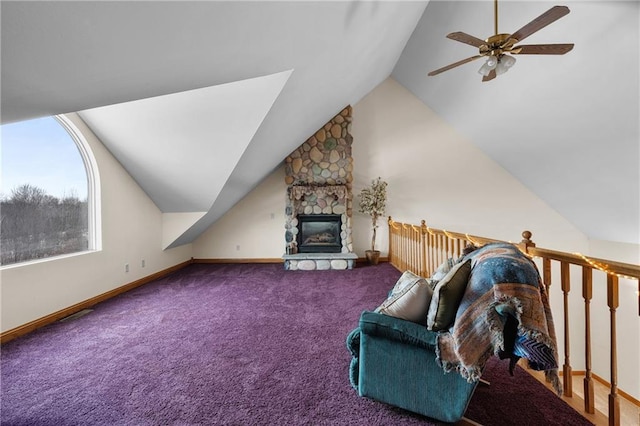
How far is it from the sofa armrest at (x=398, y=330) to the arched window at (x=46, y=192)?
11.1 ft

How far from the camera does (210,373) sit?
1977 mm

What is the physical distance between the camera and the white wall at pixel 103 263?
2.59 meters

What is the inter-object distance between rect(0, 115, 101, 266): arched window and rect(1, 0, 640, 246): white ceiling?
17.4 inches

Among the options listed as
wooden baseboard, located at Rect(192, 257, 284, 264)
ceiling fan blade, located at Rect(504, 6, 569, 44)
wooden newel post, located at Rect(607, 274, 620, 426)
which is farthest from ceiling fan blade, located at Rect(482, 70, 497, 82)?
wooden baseboard, located at Rect(192, 257, 284, 264)

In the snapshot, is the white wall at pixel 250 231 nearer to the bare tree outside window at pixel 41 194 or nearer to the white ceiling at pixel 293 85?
the white ceiling at pixel 293 85

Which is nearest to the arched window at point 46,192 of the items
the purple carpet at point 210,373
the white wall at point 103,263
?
the white wall at point 103,263

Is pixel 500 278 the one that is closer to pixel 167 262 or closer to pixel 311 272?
pixel 311 272

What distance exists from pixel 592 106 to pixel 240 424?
16.7 feet

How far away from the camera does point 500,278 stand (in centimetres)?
119

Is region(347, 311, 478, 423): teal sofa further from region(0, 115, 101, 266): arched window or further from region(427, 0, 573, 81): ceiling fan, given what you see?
region(0, 115, 101, 266): arched window

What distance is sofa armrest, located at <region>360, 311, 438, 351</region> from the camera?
138 cm

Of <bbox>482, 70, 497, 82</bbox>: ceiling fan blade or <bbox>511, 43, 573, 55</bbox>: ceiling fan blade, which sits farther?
<bbox>482, 70, 497, 82</bbox>: ceiling fan blade

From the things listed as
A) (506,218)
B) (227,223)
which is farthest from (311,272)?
(506,218)

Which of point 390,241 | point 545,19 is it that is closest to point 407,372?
point 545,19
